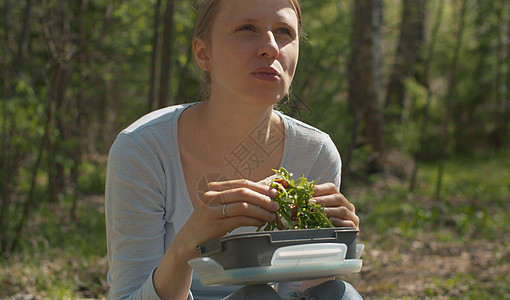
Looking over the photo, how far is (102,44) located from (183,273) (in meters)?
4.93

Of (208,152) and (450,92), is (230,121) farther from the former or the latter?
(450,92)

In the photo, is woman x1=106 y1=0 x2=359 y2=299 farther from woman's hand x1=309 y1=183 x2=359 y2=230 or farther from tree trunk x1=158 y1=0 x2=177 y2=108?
tree trunk x1=158 y1=0 x2=177 y2=108

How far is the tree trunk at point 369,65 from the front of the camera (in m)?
5.62

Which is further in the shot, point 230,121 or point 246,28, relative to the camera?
point 230,121

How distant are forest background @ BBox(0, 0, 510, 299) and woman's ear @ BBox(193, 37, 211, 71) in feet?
1.91

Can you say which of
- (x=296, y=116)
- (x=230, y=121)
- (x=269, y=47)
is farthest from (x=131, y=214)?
(x=296, y=116)

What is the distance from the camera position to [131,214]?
5.81 feet

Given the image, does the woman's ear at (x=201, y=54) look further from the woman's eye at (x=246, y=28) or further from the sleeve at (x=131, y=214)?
the sleeve at (x=131, y=214)

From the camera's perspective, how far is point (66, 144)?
16.0 ft

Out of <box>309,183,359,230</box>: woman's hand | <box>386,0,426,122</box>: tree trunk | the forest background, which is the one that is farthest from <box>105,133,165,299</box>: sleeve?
<box>386,0,426,122</box>: tree trunk

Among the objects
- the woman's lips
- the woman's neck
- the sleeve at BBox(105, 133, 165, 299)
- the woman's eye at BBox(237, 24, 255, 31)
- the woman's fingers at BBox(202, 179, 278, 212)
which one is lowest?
the sleeve at BBox(105, 133, 165, 299)

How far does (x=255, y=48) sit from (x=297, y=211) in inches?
24.1

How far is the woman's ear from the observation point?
2.02 meters

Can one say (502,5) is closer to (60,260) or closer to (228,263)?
(60,260)
